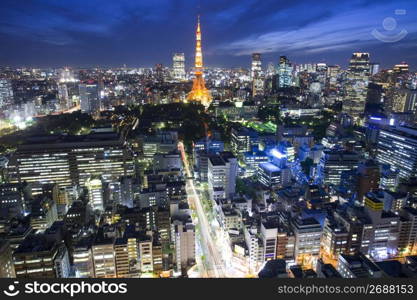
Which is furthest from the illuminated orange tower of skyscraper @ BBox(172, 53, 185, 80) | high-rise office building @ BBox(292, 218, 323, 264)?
high-rise office building @ BBox(292, 218, 323, 264)

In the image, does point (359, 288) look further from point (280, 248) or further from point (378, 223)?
point (378, 223)

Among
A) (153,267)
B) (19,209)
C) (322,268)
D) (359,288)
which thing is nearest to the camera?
(359,288)

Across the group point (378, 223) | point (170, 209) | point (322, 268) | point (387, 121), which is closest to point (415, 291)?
point (322, 268)

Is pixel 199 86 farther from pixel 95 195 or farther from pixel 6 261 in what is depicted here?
pixel 6 261

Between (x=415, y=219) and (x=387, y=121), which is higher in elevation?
A: (x=387, y=121)

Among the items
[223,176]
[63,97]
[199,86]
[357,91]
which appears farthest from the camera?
A: [199,86]

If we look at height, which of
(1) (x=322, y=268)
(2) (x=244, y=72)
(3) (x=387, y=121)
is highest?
(2) (x=244, y=72)

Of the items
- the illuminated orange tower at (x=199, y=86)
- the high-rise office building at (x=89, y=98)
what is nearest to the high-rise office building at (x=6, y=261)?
the high-rise office building at (x=89, y=98)

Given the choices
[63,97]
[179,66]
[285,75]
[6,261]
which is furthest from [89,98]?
[179,66]

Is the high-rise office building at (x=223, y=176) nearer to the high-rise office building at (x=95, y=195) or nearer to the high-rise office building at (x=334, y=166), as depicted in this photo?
the high-rise office building at (x=95, y=195)
